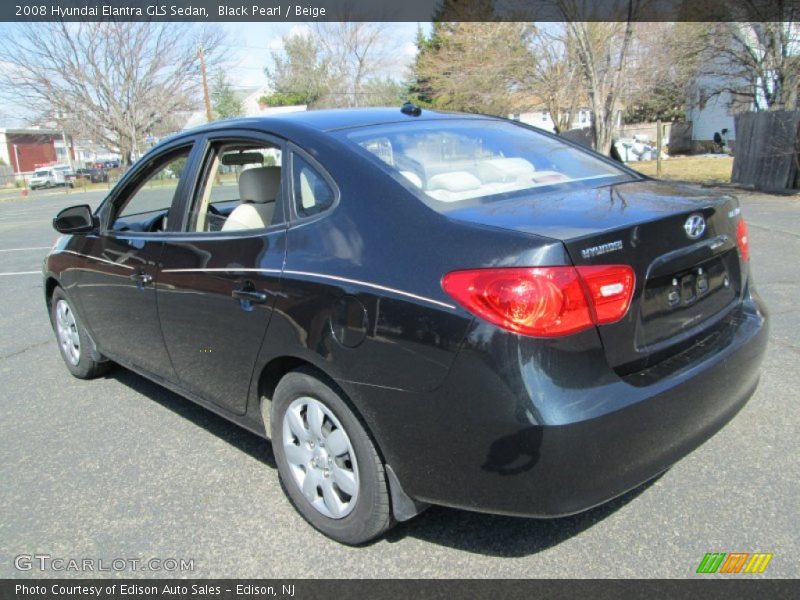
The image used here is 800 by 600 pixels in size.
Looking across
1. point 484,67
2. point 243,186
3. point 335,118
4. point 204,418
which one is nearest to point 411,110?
point 335,118

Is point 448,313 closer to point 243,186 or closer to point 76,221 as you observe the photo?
point 243,186

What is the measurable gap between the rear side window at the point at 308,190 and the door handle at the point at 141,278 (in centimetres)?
116

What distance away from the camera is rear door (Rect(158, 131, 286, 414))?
2.81 m

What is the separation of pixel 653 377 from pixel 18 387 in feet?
14.4

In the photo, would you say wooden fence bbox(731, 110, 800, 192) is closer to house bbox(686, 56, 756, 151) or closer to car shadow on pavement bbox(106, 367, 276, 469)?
house bbox(686, 56, 756, 151)

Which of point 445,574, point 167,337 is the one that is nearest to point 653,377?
point 445,574

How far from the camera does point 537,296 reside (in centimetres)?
206

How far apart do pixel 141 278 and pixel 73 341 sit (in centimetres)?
158

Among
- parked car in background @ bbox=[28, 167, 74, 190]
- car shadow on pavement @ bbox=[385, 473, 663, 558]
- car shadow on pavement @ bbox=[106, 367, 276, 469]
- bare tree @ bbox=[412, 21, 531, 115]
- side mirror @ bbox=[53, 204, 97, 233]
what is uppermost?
bare tree @ bbox=[412, 21, 531, 115]

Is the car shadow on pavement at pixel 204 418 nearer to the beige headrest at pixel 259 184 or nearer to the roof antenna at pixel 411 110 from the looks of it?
the beige headrest at pixel 259 184

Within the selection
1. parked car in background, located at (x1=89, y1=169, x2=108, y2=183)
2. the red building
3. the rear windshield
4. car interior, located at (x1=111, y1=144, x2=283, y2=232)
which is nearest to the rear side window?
car interior, located at (x1=111, y1=144, x2=283, y2=232)

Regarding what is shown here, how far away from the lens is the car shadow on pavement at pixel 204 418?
3.58m

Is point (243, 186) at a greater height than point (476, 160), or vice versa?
point (476, 160)

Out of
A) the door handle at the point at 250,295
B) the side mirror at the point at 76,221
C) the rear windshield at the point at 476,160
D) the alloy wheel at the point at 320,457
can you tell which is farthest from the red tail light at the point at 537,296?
the side mirror at the point at 76,221
